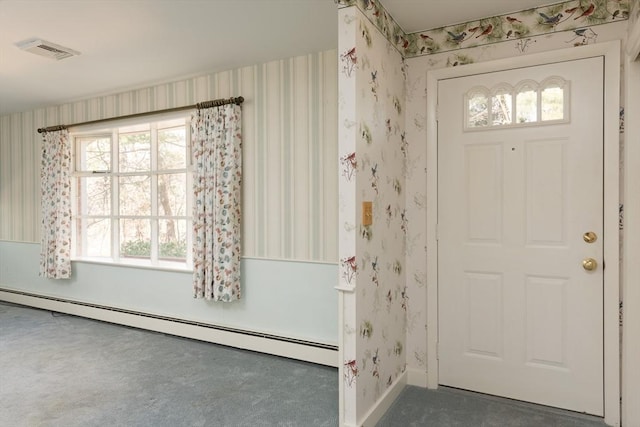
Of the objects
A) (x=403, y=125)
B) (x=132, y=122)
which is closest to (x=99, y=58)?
(x=132, y=122)

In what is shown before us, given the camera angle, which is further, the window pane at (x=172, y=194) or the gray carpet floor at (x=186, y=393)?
the window pane at (x=172, y=194)

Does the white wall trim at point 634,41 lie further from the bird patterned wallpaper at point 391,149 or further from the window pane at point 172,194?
the window pane at point 172,194

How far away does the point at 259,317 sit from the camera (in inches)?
136

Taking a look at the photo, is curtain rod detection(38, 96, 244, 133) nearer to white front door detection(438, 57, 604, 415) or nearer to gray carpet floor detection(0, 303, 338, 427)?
white front door detection(438, 57, 604, 415)

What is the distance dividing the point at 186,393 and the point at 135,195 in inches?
91.9

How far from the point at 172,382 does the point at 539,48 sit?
3.12m

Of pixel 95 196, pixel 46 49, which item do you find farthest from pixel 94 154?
pixel 46 49

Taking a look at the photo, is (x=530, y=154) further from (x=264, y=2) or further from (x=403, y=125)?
(x=264, y=2)

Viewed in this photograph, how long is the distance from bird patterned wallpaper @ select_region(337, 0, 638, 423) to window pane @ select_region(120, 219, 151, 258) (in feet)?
8.92

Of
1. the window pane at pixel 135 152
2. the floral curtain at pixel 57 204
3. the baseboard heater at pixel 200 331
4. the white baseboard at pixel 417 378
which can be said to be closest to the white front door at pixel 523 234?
the white baseboard at pixel 417 378

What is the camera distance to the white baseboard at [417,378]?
106 inches

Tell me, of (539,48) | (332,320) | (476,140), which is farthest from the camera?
(332,320)

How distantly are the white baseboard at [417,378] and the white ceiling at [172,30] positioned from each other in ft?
7.32

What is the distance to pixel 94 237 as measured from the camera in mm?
4617
